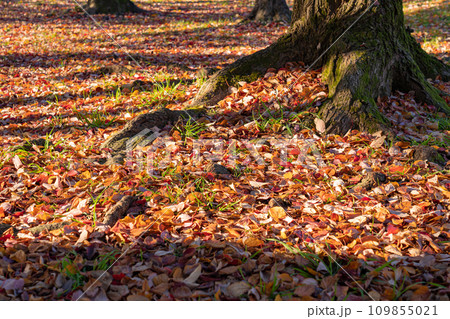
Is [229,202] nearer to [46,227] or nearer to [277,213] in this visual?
[277,213]

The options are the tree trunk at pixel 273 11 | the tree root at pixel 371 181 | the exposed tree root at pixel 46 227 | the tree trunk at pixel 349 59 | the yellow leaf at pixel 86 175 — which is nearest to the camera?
the exposed tree root at pixel 46 227

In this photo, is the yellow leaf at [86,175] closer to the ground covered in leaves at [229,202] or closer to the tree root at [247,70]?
the ground covered in leaves at [229,202]

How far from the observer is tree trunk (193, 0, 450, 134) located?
4113 millimetres

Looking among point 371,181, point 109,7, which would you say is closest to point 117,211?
point 371,181

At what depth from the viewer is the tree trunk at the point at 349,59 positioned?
4113 millimetres

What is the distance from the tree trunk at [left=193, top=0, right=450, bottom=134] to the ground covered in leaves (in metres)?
0.17

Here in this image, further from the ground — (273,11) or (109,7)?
(109,7)

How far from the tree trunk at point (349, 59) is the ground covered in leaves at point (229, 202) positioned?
0.17 m

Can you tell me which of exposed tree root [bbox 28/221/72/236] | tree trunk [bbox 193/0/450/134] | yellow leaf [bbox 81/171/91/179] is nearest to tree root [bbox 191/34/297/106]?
tree trunk [bbox 193/0/450/134]

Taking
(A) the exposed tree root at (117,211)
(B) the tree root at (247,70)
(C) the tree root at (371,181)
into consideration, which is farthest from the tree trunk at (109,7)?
(C) the tree root at (371,181)

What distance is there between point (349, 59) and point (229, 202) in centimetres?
234

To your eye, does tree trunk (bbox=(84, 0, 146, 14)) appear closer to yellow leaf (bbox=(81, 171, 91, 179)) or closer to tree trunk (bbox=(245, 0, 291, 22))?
tree trunk (bbox=(245, 0, 291, 22))

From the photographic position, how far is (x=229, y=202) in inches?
124

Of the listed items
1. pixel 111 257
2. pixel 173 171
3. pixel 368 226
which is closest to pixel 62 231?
pixel 111 257
